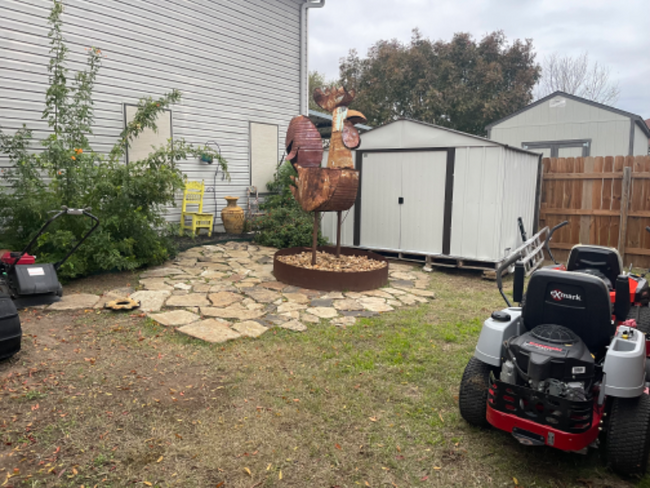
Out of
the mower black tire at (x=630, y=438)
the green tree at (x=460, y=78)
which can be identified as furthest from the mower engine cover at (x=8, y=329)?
the green tree at (x=460, y=78)

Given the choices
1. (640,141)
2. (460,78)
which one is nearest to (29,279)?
(640,141)

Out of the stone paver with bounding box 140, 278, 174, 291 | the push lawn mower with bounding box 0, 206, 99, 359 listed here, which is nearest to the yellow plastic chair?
the stone paver with bounding box 140, 278, 174, 291

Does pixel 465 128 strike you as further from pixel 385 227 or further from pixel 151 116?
pixel 151 116

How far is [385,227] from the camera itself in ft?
25.5

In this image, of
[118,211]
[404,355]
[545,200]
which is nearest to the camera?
[404,355]

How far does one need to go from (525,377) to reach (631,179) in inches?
268

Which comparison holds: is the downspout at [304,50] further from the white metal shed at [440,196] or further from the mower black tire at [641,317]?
the mower black tire at [641,317]

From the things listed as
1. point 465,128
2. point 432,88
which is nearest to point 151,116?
point 432,88

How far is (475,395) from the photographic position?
269 centimetres

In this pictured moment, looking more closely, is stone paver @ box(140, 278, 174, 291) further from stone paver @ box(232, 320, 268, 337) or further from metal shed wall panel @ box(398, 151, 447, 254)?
metal shed wall panel @ box(398, 151, 447, 254)

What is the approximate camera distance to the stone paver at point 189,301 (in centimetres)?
497

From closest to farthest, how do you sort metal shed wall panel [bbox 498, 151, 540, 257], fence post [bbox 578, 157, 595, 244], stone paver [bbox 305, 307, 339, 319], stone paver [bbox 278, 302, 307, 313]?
stone paver [bbox 305, 307, 339, 319], stone paver [bbox 278, 302, 307, 313], metal shed wall panel [bbox 498, 151, 540, 257], fence post [bbox 578, 157, 595, 244]

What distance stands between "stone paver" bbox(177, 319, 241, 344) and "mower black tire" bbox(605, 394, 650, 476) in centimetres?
297

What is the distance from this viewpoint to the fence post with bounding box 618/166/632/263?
7.43 m
